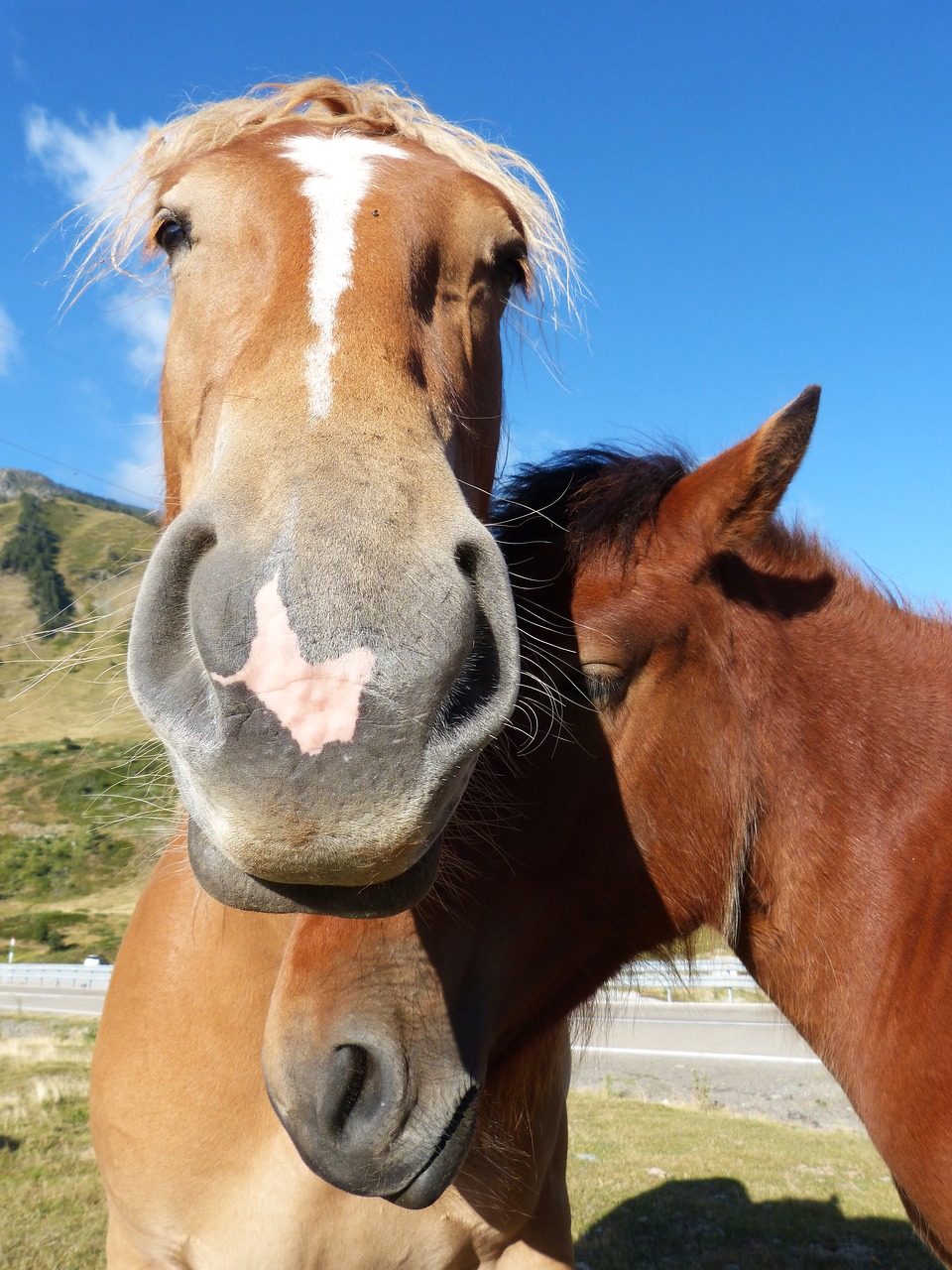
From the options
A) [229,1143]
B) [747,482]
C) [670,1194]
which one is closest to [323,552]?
[747,482]

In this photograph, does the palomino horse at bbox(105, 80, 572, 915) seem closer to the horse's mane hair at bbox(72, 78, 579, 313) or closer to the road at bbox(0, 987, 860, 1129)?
the horse's mane hair at bbox(72, 78, 579, 313)

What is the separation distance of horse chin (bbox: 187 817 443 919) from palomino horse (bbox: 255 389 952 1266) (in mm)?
401

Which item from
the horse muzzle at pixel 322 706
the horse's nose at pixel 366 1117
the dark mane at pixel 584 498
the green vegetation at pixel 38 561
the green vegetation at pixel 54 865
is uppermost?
the green vegetation at pixel 38 561

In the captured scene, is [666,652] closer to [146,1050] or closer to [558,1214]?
[146,1050]

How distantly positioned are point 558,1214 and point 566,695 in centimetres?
256

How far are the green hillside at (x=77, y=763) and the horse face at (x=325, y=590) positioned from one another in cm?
79

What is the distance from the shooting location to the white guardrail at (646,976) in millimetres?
2969

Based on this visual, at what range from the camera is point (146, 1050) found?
9.83 feet

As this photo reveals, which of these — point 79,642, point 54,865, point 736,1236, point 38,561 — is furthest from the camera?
point 38,561

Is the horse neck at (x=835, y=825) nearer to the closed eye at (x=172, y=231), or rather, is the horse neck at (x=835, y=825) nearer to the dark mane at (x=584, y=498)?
the dark mane at (x=584, y=498)

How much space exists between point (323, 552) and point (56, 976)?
3019 centimetres

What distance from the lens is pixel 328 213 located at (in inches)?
86.7

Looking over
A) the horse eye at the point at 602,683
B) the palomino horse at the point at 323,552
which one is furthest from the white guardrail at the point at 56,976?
the palomino horse at the point at 323,552

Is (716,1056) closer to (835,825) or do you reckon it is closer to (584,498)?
(835,825)
